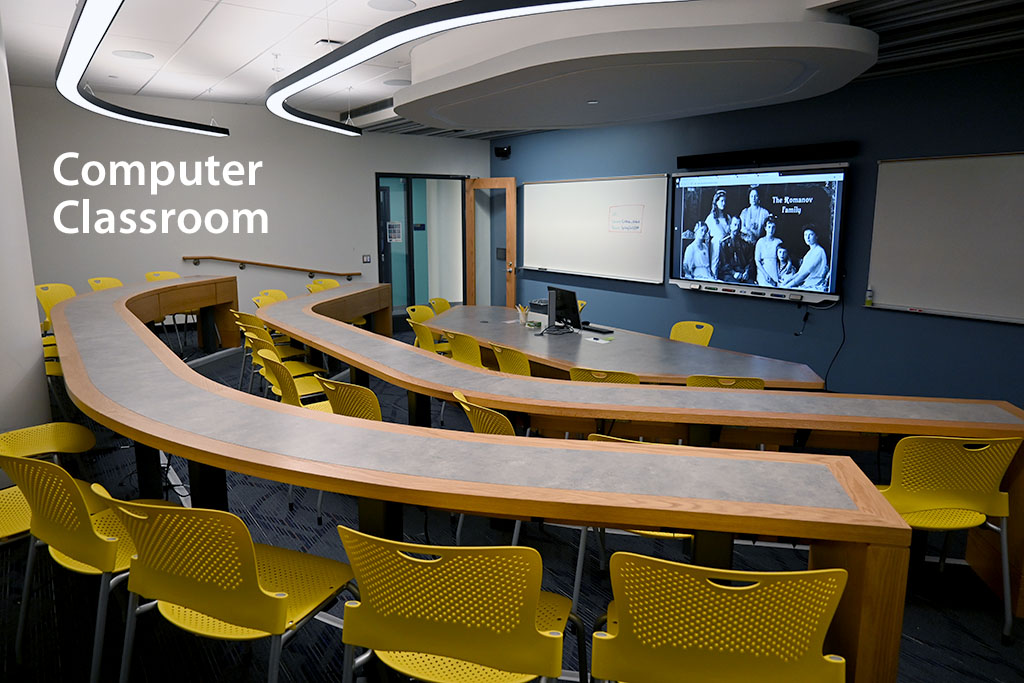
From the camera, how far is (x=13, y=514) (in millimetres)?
2305

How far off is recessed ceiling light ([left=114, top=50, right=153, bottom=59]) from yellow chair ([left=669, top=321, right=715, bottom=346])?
527 centimetres

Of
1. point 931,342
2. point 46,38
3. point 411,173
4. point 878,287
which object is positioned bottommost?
point 931,342

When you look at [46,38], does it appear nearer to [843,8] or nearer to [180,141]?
[180,141]

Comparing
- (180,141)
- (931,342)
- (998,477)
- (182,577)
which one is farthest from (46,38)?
(931,342)

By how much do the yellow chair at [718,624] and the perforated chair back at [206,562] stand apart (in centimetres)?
82

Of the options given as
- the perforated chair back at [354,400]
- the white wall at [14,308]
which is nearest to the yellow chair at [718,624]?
the perforated chair back at [354,400]

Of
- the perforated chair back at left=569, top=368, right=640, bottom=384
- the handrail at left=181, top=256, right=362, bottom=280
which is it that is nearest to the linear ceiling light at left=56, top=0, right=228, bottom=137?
the perforated chair back at left=569, top=368, right=640, bottom=384

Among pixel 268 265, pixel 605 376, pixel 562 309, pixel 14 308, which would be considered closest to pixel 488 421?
pixel 605 376

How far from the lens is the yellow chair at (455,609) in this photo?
1.40 m

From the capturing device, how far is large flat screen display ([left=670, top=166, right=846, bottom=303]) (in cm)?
592

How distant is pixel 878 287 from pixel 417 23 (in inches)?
183

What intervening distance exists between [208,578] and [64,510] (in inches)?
22.3

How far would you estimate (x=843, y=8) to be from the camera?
3822 mm

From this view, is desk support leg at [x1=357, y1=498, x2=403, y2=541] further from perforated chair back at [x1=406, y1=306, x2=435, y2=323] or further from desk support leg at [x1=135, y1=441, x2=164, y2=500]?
perforated chair back at [x1=406, y1=306, x2=435, y2=323]
